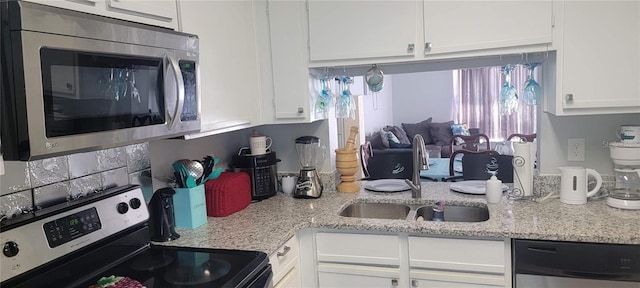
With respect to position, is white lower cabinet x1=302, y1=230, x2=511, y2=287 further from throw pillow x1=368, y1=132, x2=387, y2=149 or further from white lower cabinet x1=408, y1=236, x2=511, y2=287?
throw pillow x1=368, y1=132, x2=387, y2=149

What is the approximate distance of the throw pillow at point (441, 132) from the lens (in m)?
7.50

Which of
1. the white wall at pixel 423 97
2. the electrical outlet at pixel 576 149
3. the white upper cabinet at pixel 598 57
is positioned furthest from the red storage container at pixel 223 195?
the white wall at pixel 423 97

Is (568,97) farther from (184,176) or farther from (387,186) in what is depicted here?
(184,176)

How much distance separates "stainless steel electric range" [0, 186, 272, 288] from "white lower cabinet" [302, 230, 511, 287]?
18.7 inches

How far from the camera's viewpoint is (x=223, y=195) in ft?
6.94

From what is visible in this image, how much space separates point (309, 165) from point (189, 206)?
2.76 feet

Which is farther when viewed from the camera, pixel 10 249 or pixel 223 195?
pixel 223 195

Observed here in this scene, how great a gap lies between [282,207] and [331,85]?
30.6 inches

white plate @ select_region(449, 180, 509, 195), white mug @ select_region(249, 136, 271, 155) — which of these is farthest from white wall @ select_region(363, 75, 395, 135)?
white mug @ select_region(249, 136, 271, 155)

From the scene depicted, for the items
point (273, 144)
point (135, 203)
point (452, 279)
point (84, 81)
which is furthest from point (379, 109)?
point (84, 81)

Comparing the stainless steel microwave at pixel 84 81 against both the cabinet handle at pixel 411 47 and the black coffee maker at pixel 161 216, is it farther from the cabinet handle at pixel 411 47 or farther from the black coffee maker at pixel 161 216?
the cabinet handle at pixel 411 47

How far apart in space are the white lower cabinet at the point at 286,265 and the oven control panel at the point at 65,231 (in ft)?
1.77

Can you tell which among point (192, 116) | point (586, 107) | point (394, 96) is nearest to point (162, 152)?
point (192, 116)

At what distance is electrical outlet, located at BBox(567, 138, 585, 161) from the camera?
7.15 ft
